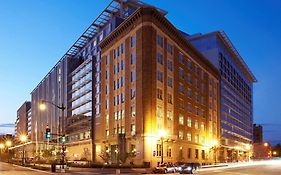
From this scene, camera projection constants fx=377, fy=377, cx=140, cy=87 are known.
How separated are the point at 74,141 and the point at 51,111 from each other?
3189 centimetres

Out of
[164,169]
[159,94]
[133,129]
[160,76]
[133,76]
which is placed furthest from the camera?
[160,76]

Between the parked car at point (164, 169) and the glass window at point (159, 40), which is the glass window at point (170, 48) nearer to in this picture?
the glass window at point (159, 40)

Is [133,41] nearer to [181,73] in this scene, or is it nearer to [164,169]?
[181,73]

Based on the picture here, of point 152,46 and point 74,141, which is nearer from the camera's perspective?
point 152,46

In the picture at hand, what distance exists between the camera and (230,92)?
137125mm

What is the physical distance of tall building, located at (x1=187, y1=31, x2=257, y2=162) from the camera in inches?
4860

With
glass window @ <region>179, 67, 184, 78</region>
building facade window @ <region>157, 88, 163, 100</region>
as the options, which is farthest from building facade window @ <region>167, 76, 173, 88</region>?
glass window @ <region>179, 67, 184, 78</region>

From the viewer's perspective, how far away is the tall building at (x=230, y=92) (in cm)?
12344

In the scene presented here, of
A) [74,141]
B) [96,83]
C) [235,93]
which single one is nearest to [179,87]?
[96,83]

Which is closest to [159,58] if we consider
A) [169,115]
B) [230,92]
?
[169,115]

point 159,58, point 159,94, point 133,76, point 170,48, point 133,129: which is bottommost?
point 133,129

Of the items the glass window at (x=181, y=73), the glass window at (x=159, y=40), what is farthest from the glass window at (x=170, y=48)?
the glass window at (x=181, y=73)

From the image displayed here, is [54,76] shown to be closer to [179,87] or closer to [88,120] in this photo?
[88,120]

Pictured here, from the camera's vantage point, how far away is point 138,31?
75.8m
